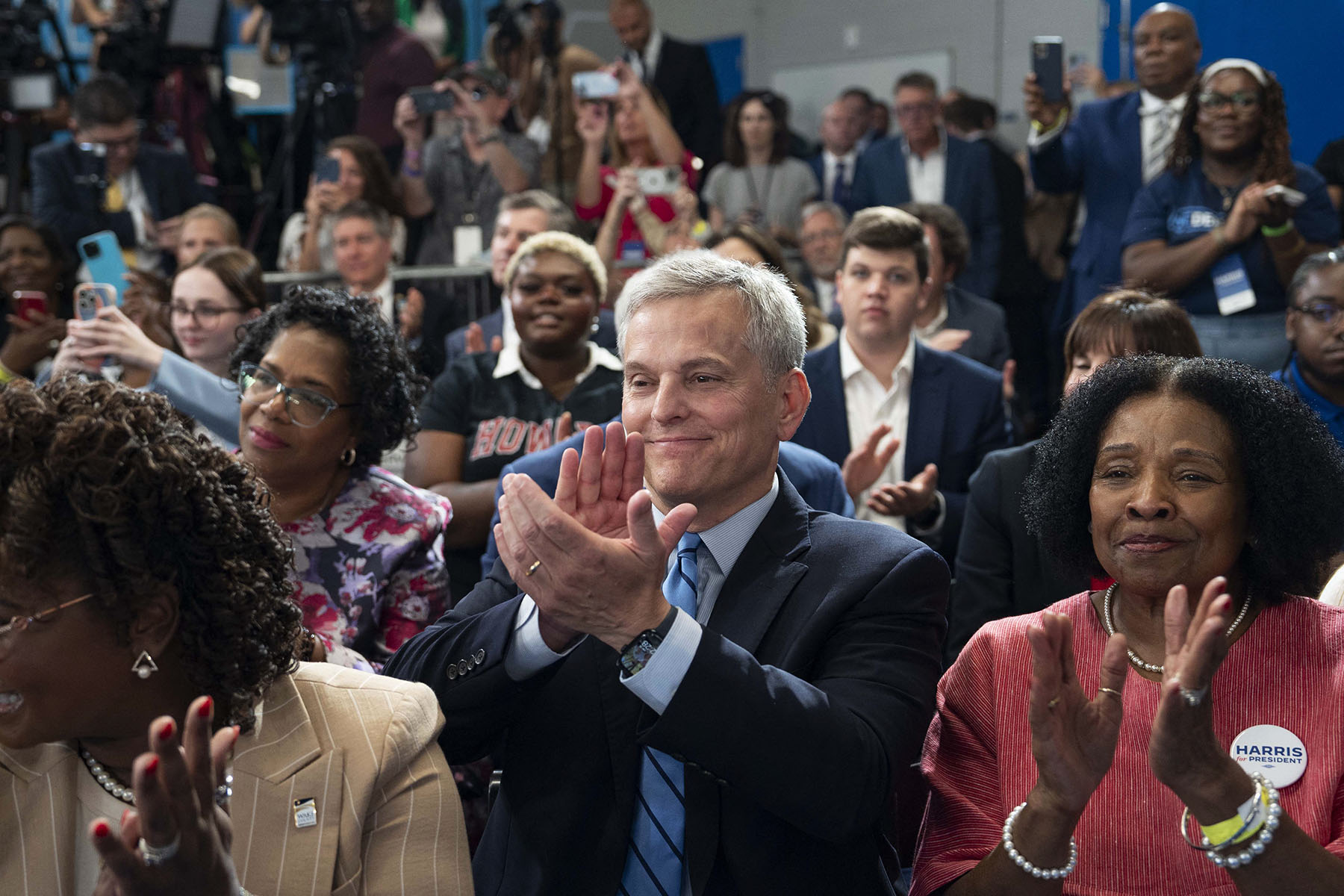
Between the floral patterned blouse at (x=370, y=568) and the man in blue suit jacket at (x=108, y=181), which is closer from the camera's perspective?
the floral patterned blouse at (x=370, y=568)

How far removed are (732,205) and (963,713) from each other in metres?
5.02

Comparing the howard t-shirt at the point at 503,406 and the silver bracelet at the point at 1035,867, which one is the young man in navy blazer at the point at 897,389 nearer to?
the howard t-shirt at the point at 503,406

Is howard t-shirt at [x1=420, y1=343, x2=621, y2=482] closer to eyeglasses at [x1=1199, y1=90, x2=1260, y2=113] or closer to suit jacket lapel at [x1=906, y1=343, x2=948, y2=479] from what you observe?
suit jacket lapel at [x1=906, y1=343, x2=948, y2=479]

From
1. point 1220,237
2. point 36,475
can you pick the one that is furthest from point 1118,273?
point 36,475

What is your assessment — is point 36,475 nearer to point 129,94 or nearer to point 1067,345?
point 1067,345

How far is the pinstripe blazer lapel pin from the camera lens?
1500 mm

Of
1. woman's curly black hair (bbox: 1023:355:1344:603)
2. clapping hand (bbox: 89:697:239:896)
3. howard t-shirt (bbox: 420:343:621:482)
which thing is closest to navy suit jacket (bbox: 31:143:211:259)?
howard t-shirt (bbox: 420:343:621:482)

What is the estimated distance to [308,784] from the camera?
151 cm

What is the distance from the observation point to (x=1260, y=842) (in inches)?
57.3

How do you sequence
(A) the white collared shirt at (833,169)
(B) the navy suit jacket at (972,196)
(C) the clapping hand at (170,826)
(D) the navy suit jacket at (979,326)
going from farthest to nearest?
(A) the white collared shirt at (833,169) → (B) the navy suit jacket at (972,196) → (D) the navy suit jacket at (979,326) → (C) the clapping hand at (170,826)

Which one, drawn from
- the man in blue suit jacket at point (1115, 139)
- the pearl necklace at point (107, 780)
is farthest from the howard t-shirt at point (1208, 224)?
the pearl necklace at point (107, 780)

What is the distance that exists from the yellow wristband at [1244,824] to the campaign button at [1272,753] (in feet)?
0.59

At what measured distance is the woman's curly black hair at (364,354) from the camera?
2.60 metres

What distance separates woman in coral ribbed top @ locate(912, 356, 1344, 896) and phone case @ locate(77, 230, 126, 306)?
3.16m
